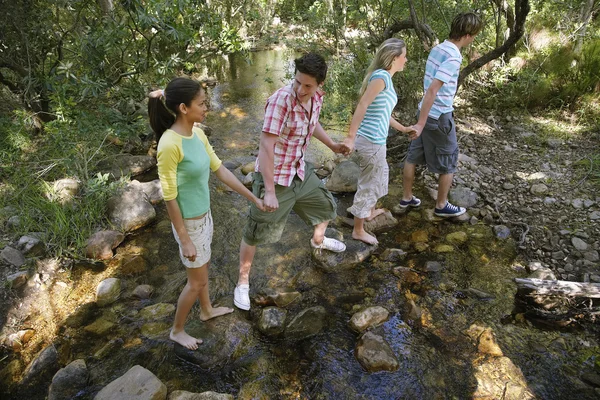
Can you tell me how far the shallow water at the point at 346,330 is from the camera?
7.89 ft

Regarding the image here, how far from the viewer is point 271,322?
108 inches

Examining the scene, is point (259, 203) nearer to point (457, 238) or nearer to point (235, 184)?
point (235, 184)

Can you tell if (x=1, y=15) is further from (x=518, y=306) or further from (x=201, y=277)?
(x=518, y=306)

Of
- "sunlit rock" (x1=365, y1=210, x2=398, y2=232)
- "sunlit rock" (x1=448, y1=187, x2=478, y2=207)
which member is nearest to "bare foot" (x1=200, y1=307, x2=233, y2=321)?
"sunlit rock" (x1=365, y1=210, x2=398, y2=232)

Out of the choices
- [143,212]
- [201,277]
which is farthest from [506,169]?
[143,212]

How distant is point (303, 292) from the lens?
314 cm

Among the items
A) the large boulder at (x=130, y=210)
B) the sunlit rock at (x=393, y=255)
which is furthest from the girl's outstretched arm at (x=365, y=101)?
the large boulder at (x=130, y=210)

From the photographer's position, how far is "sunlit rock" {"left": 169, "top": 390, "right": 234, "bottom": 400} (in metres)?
2.22

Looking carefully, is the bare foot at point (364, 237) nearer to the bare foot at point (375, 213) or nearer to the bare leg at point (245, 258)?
the bare foot at point (375, 213)

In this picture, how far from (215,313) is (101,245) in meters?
1.57

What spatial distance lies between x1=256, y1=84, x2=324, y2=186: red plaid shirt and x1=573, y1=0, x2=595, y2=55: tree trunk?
5.11 metres

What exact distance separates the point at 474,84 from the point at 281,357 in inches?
221

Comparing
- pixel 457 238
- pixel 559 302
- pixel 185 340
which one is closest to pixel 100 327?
pixel 185 340

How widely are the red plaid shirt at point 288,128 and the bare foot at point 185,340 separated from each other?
1.23 metres
